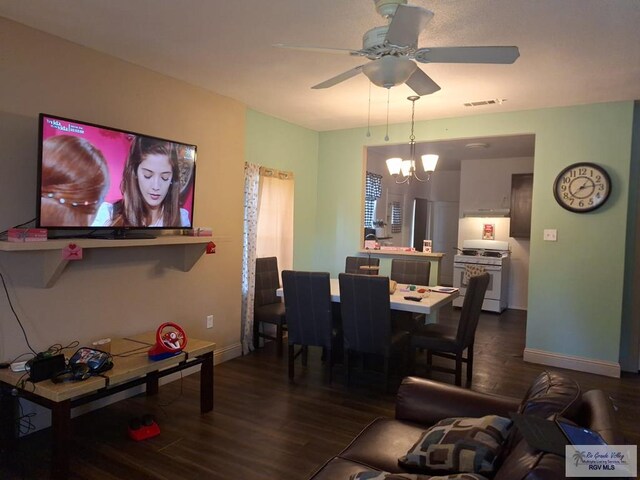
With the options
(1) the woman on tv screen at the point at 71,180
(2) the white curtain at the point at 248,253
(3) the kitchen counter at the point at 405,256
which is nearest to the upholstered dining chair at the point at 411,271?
(3) the kitchen counter at the point at 405,256

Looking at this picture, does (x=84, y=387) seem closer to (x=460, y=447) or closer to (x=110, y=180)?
(x=110, y=180)

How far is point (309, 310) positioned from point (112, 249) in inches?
63.5

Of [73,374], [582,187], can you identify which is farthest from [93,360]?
[582,187]

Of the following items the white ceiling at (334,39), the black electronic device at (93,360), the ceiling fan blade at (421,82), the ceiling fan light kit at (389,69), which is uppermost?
the white ceiling at (334,39)

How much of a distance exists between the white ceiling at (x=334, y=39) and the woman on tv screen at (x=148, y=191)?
2.27 feet

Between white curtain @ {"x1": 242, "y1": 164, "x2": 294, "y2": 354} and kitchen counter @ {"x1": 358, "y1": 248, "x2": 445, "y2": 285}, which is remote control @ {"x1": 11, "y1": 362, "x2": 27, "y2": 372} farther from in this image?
kitchen counter @ {"x1": 358, "y1": 248, "x2": 445, "y2": 285}

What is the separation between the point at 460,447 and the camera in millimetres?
1586

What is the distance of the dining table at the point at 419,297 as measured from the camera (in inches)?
136

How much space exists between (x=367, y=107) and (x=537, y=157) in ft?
5.93

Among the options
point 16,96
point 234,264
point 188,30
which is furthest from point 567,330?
point 16,96

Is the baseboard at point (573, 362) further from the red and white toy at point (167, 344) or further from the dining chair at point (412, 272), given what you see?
the red and white toy at point (167, 344)

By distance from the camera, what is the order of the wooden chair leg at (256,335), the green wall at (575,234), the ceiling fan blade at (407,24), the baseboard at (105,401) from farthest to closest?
the wooden chair leg at (256,335) → the green wall at (575,234) → the baseboard at (105,401) → the ceiling fan blade at (407,24)

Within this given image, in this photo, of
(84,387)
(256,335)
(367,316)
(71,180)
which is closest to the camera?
(84,387)

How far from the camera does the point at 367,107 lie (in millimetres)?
4352
